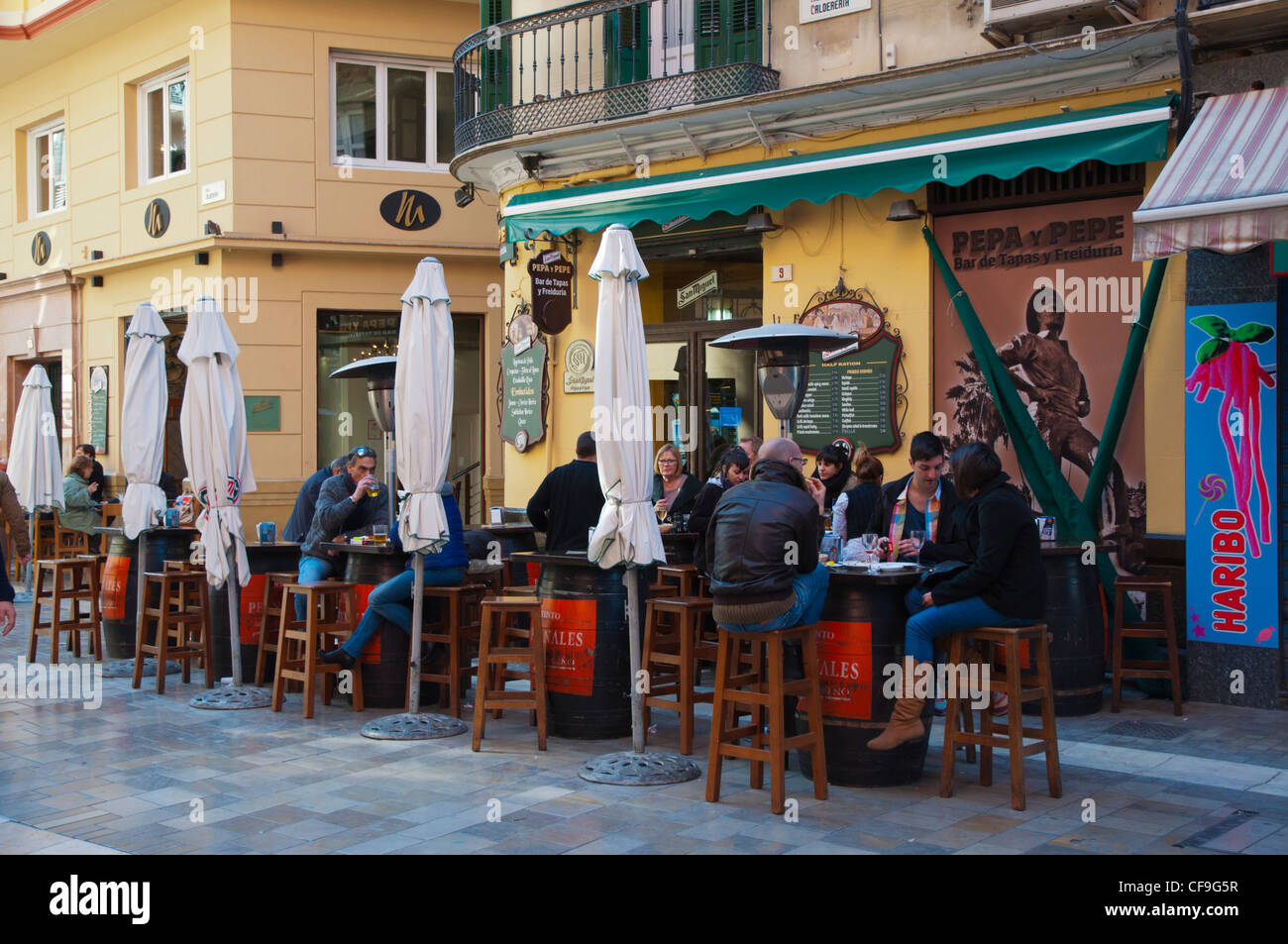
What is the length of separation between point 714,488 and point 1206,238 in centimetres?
376

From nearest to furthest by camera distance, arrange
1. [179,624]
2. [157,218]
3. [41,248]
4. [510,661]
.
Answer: [510,661], [179,624], [157,218], [41,248]

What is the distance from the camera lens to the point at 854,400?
34.5 ft

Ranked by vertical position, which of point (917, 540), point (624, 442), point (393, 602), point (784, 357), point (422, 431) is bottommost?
point (393, 602)

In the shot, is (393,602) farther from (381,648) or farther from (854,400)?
(854,400)

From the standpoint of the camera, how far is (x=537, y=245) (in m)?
13.0

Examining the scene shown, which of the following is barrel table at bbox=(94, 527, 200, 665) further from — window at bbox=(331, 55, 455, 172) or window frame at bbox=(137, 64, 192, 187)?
window frame at bbox=(137, 64, 192, 187)

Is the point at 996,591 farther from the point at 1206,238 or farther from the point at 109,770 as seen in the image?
the point at 109,770

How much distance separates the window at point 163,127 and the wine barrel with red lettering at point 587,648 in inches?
467

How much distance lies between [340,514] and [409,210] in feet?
27.8

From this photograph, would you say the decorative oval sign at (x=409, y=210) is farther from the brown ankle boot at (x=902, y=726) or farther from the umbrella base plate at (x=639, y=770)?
the brown ankle boot at (x=902, y=726)

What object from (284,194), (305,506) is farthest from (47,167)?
(305,506)

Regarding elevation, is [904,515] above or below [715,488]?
below

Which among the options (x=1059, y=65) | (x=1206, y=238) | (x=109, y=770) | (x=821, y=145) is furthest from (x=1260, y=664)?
(x=109, y=770)

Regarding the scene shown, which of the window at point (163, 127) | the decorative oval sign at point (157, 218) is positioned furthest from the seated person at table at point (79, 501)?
the window at point (163, 127)
